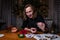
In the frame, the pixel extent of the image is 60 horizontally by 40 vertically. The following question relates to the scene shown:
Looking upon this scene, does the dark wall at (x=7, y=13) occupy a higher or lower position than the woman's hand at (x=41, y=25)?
higher

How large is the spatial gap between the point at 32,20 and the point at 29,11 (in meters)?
0.17

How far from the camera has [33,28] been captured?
230 cm

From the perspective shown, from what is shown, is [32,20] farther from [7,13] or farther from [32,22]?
[7,13]

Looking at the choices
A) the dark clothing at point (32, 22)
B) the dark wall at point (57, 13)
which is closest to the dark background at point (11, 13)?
the dark wall at point (57, 13)

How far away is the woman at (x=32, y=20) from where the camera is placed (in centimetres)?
233

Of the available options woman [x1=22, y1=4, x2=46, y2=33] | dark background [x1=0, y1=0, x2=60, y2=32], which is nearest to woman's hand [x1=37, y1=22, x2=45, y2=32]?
woman [x1=22, y1=4, x2=46, y2=33]

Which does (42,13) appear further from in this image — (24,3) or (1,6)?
(1,6)

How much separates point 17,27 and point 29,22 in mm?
224

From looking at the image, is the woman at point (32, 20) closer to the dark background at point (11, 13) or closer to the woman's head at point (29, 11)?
the woman's head at point (29, 11)

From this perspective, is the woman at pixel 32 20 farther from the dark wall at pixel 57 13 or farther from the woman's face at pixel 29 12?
the dark wall at pixel 57 13

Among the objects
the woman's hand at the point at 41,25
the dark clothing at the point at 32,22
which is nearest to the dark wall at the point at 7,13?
the dark clothing at the point at 32,22

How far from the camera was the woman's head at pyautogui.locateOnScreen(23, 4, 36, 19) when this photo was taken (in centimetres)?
234

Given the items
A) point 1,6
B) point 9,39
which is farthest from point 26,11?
point 9,39

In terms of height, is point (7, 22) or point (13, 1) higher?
point (13, 1)
